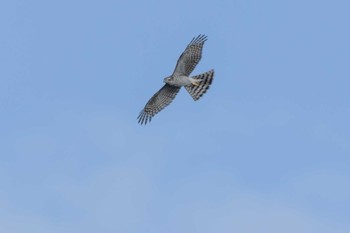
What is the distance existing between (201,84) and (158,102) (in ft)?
12.0

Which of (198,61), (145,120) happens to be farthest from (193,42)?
(145,120)

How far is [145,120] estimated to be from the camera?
6412 centimetres

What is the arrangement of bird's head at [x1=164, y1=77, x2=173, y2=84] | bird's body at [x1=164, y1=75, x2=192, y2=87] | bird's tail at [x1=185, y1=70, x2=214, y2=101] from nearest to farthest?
bird's tail at [x1=185, y1=70, x2=214, y2=101] → bird's body at [x1=164, y1=75, x2=192, y2=87] → bird's head at [x1=164, y1=77, x2=173, y2=84]

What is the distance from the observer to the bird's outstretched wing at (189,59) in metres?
61.3

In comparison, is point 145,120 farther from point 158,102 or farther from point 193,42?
point 193,42

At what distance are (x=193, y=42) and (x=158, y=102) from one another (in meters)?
4.09

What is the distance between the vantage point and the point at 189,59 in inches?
2420

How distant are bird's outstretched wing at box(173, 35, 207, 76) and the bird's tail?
0.65 metres

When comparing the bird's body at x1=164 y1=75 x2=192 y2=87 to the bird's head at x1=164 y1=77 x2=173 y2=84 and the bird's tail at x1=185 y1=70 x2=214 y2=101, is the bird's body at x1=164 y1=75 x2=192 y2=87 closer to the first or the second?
the bird's head at x1=164 y1=77 x2=173 y2=84

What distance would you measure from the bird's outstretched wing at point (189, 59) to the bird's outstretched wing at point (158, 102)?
1.47m

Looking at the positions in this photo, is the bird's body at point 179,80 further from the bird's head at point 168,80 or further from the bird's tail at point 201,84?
the bird's tail at point 201,84

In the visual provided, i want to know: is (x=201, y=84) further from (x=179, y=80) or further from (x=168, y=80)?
(x=168, y=80)

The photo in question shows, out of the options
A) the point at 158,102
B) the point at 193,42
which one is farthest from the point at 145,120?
the point at 193,42

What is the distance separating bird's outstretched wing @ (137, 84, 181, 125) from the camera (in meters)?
63.2
